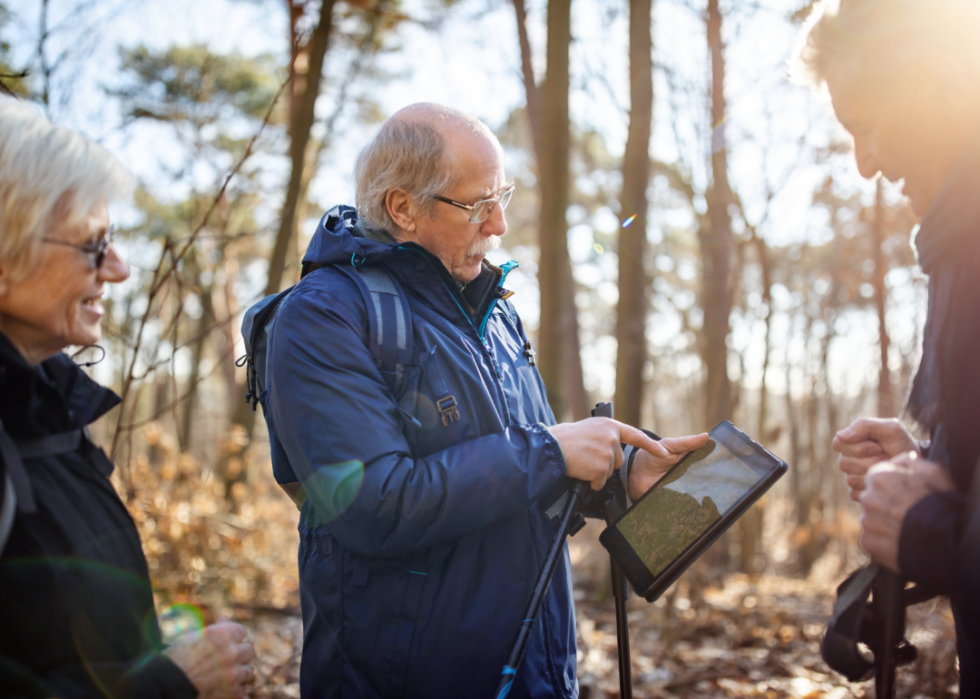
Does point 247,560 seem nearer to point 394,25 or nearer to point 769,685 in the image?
point 769,685

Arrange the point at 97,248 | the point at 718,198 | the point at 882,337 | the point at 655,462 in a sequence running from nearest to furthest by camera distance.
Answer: the point at 97,248, the point at 655,462, the point at 718,198, the point at 882,337

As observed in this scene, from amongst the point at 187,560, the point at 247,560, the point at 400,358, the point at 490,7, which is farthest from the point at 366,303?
the point at 490,7

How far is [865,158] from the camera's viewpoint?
1530 mm

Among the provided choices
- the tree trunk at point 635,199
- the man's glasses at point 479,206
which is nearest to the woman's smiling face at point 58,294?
the man's glasses at point 479,206

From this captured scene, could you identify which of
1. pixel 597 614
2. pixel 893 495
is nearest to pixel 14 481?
pixel 893 495

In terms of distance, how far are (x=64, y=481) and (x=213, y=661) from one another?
0.45 metres

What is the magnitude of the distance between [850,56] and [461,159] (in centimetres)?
97

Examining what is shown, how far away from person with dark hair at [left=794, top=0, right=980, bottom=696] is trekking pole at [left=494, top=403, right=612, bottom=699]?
2.06 ft

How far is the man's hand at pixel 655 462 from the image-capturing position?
1.75 meters

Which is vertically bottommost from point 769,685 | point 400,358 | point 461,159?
point 769,685

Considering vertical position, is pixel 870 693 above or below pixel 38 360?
below

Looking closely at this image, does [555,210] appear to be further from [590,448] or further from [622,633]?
[622,633]

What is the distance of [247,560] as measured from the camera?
19.2ft

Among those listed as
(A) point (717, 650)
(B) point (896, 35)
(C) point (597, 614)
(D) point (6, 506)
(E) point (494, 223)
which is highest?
(B) point (896, 35)
